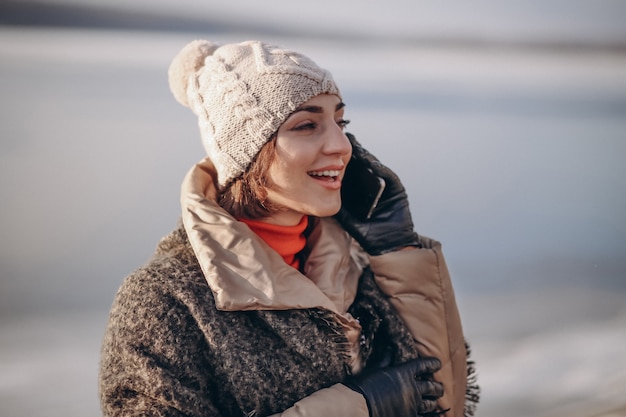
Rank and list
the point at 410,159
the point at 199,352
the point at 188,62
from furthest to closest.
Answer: the point at 410,159 → the point at 188,62 → the point at 199,352

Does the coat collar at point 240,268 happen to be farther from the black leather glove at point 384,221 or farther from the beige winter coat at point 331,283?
the black leather glove at point 384,221

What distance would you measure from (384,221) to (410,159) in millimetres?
787

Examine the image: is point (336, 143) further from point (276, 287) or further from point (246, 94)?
point (276, 287)

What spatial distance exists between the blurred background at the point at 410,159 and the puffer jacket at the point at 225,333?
2.16 feet

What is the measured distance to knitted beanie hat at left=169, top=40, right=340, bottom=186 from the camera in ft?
3.55

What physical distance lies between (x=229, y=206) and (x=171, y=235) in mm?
132

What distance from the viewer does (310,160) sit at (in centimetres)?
111

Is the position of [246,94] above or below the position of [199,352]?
above

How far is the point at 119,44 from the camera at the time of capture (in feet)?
5.77

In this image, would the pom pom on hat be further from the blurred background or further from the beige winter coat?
the blurred background

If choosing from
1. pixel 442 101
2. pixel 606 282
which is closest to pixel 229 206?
pixel 442 101

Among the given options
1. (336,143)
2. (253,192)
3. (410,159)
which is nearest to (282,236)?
(253,192)

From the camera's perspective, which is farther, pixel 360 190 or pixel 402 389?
pixel 360 190

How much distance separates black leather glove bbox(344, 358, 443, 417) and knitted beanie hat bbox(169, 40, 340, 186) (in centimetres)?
48
